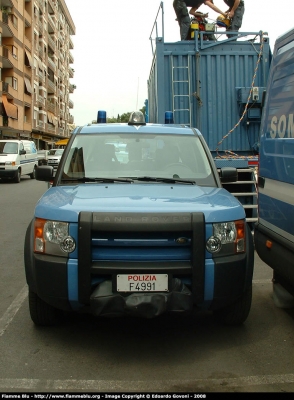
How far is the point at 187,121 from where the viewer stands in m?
9.22

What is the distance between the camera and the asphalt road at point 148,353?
339 centimetres

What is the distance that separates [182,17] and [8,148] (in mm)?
16205

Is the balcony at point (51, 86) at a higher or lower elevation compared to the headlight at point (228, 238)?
higher

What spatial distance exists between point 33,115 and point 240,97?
50.3m

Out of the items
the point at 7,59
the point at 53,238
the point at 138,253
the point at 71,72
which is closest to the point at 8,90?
the point at 7,59

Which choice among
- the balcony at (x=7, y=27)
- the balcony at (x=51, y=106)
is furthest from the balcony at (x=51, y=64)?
the balcony at (x=7, y=27)

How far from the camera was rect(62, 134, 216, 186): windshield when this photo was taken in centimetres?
503

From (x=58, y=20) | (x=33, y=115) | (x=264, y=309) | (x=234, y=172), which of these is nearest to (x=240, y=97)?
(x=234, y=172)

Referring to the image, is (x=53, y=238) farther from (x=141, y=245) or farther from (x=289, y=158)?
(x=289, y=158)

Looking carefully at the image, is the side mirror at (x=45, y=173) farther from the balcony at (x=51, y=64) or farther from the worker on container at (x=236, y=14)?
the balcony at (x=51, y=64)

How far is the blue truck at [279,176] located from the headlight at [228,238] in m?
0.50

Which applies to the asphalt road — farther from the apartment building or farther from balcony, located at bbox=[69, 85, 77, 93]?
balcony, located at bbox=[69, 85, 77, 93]

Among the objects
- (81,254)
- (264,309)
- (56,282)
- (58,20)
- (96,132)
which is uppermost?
(58,20)

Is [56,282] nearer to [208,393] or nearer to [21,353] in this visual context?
[21,353]
